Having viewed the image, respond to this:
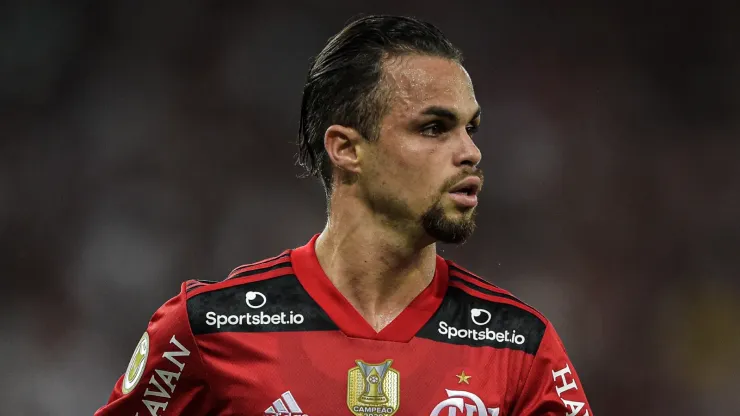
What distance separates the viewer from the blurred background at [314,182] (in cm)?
586

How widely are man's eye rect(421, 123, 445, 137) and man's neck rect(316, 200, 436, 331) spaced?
283 millimetres

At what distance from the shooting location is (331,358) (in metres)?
2.58

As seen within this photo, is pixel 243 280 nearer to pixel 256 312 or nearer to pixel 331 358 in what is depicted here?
pixel 256 312

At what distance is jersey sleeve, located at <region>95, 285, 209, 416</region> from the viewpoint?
260 centimetres

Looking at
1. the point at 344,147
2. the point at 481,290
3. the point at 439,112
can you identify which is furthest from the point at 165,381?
the point at 439,112

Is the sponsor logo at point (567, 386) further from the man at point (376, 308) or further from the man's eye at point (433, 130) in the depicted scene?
the man's eye at point (433, 130)

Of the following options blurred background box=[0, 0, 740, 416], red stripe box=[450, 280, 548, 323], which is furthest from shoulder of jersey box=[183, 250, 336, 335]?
blurred background box=[0, 0, 740, 416]

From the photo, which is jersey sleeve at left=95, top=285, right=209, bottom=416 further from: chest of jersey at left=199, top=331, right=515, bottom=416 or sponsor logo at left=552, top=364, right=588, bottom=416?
sponsor logo at left=552, top=364, right=588, bottom=416

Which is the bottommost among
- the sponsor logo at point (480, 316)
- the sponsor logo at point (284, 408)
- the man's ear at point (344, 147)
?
the sponsor logo at point (284, 408)

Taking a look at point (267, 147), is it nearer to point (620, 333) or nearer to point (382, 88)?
point (620, 333)

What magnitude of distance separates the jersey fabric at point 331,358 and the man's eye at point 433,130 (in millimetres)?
466

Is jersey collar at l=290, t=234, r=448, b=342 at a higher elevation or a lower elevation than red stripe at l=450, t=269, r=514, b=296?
lower

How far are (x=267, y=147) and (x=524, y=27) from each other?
194cm

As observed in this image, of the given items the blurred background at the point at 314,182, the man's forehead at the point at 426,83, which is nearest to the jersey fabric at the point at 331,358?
the man's forehead at the point at 426,83
